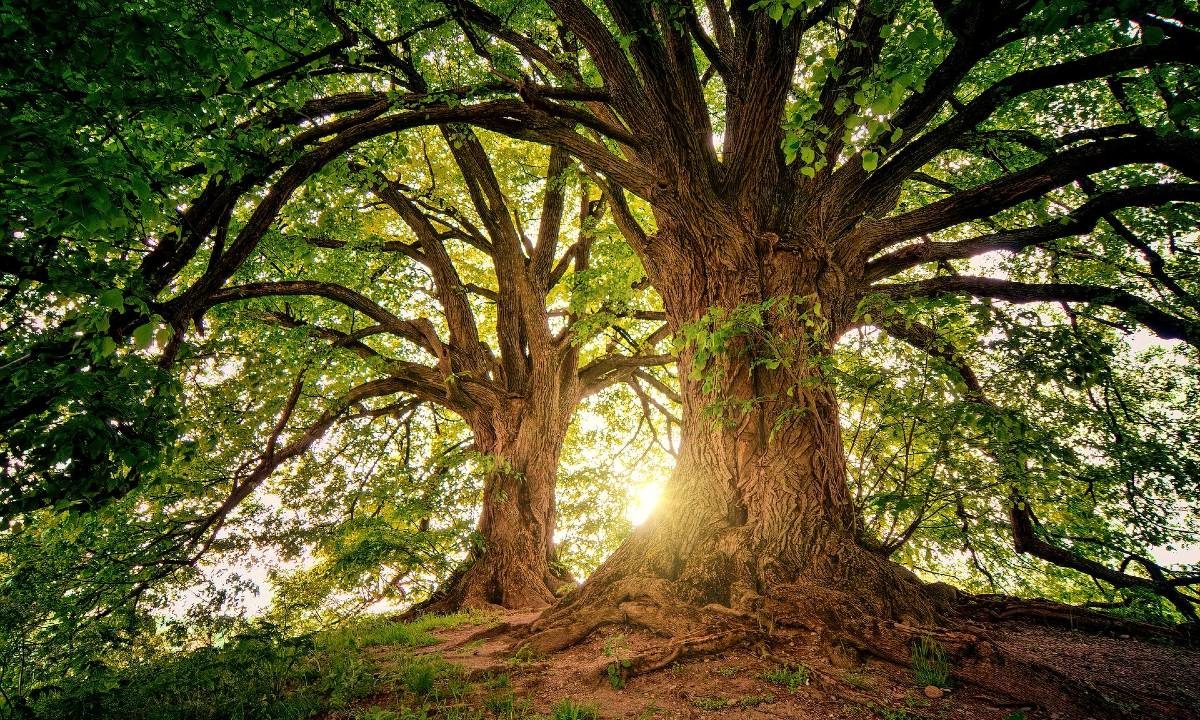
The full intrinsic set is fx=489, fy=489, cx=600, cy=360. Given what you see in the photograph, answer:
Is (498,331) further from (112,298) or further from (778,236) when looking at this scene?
(112,298)

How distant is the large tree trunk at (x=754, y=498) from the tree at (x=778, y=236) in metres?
0.02

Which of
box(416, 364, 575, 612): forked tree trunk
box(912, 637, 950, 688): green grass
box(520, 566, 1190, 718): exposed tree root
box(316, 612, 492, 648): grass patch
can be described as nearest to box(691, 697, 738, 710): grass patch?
box(520, 566, 1190, 718): exposed tree root

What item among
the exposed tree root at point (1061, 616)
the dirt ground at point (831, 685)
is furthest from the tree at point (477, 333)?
the exposed tree root at point (1061, 616)

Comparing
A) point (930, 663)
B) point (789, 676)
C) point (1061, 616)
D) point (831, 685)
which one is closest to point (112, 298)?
point (789, 676)

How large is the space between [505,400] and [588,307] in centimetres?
204

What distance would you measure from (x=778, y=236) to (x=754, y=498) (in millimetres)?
2496

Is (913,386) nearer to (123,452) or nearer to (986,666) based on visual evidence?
(986,666)

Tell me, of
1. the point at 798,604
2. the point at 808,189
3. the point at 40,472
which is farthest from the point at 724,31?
the point at 40,472

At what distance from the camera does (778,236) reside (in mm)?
4750

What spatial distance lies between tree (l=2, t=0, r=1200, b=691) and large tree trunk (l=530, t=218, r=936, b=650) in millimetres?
18

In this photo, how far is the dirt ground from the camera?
2.55 meters

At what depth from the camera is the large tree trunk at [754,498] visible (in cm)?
357

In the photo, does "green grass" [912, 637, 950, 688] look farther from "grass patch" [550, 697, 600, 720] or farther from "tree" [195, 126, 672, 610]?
"tree" [195, 126, 672, 610]

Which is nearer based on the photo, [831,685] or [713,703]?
[713,703]
